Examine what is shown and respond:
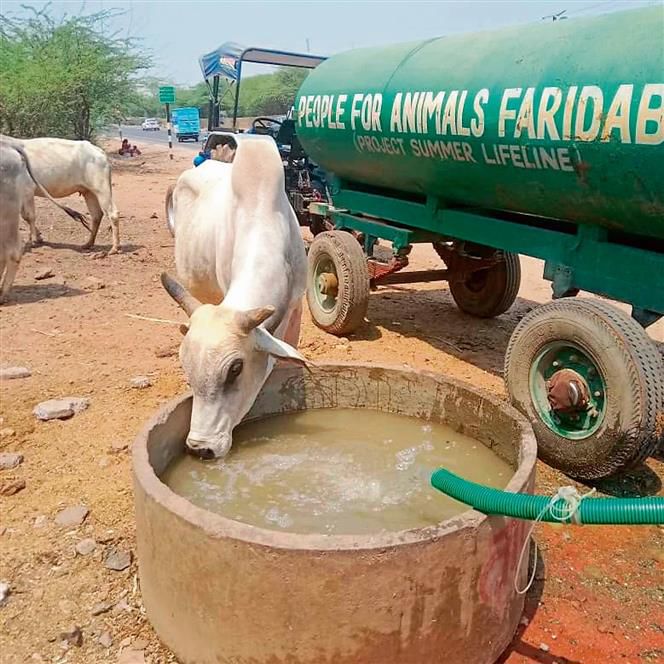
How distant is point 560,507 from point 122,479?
8.57 ft

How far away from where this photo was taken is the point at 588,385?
404 centimetres

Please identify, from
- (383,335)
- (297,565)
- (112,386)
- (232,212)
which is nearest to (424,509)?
(297,565)

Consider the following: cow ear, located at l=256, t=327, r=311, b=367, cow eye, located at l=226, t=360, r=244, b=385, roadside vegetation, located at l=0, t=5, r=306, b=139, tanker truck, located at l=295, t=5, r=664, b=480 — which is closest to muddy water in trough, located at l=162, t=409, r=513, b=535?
cow eye, located at l=226, t=360, r=244, b=385

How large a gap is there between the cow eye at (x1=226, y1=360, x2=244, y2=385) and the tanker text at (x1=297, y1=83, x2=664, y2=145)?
229 cm

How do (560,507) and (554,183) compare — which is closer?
(560,507)

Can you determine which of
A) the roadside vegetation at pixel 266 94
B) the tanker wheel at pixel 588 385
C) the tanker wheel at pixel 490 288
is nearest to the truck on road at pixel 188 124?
the roadside vegetation at pixel 266 94

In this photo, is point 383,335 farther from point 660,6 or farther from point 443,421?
point 660,6

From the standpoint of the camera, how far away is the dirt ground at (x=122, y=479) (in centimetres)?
292

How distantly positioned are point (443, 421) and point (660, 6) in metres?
2.56

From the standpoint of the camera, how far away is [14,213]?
7801 millimetres

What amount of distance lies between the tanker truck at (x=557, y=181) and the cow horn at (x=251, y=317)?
178 centimetres

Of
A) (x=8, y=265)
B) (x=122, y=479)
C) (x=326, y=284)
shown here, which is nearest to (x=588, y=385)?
(x=122, y=479)

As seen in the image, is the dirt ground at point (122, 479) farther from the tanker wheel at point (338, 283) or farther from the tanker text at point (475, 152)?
the tanker text at point (475, 152)

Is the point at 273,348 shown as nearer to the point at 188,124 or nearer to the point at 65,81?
the point at 65,81
